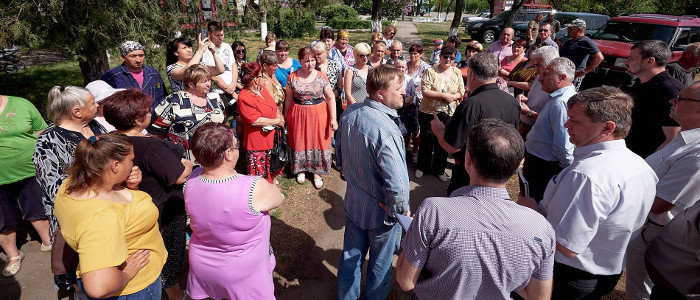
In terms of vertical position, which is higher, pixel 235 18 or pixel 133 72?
pixel 235 18

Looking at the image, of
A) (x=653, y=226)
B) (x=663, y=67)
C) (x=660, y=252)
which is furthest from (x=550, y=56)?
(x=660, y=252)

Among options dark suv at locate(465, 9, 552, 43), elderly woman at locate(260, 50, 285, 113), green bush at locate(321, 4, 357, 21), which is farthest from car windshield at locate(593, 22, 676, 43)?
green bush at locate(321, 4, 357, 21)

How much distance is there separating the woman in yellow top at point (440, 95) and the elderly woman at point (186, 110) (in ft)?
9.44

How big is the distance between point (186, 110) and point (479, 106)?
278cm

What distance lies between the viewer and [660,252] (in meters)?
1.96

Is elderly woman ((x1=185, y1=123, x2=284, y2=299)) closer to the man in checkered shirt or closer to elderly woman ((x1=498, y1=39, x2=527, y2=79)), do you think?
the man in checkered shirt

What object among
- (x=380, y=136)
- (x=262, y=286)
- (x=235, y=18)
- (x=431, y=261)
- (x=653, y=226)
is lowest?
(x=262, y=286)

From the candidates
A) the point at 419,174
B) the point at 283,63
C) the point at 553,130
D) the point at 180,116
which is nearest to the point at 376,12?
the point at 283,63

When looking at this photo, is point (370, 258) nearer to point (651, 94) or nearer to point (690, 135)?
point (690, 135)

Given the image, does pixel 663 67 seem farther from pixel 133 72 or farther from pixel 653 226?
pixel 133 72

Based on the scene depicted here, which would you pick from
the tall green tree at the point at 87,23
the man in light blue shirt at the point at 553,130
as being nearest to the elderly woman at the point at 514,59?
the man in light blue shirt at the point at 553,130

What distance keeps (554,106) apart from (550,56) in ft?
2.65

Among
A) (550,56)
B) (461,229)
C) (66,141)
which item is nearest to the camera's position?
(461,229)

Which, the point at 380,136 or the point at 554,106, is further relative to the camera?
the point at 554,106
